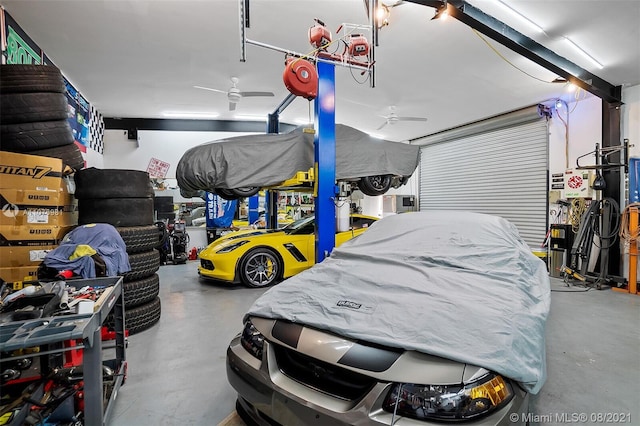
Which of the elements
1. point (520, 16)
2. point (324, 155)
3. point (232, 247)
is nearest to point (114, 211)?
point (232, 247)

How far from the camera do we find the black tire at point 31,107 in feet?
8.23

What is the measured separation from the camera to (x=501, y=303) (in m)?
1.55

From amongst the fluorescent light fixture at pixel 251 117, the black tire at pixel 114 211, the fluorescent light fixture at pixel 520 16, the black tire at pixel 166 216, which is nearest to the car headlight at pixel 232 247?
the black tire at pixel 114 211

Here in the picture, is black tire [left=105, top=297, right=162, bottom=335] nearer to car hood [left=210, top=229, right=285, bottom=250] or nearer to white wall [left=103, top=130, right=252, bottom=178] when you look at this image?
car hood [left=210, top=229, right=285, bottom=250]

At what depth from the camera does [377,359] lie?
1.24 meters

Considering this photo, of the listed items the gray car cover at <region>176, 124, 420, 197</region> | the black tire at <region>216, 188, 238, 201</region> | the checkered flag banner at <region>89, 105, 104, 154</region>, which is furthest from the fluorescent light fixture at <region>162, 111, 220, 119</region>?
the black tire at <region>216, 188, 238, 201</region>

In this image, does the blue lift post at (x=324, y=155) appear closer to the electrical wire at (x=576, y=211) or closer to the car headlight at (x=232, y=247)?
the car headlight at (x=232, y=247)

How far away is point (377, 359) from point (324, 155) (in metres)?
2.94

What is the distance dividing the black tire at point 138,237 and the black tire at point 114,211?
77mm

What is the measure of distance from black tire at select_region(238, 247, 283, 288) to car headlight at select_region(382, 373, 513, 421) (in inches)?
152

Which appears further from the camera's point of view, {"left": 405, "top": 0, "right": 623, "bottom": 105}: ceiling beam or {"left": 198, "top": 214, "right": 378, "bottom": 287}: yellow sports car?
{"left": 198, "top": 214, "right": 378, "bottom": 287}: yellow sports car

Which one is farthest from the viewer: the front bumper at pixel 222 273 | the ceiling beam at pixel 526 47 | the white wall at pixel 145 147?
the white wall at pixel 145 147

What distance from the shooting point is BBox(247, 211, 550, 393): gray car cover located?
50.3 inches

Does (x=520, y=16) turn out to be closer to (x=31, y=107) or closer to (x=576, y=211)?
(x=576, y=211)
